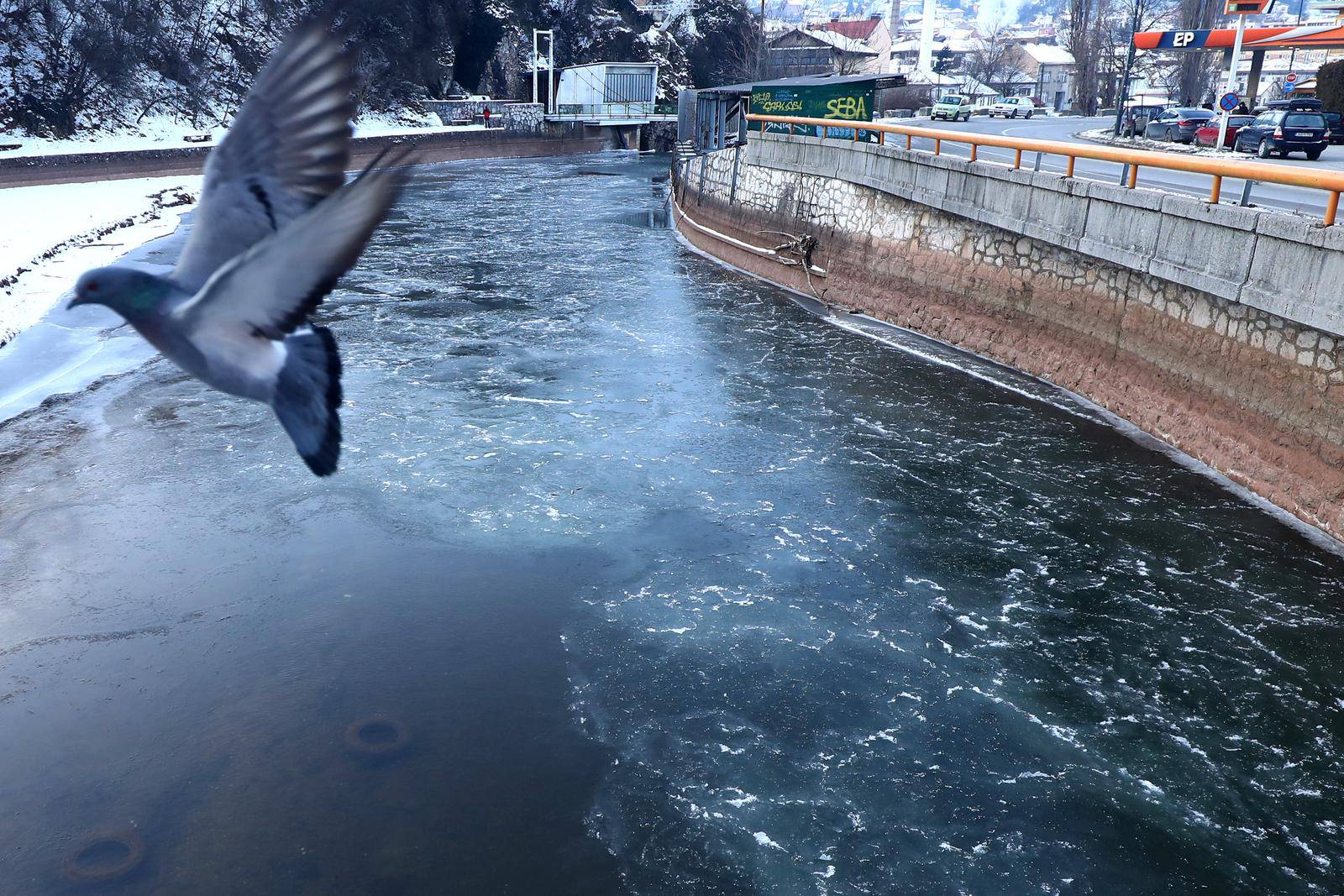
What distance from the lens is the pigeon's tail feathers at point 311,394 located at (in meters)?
3.09

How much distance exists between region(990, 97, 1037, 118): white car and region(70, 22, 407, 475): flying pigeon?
58714mm

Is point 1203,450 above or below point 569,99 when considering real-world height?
below

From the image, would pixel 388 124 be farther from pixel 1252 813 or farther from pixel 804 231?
pixel 1252 813

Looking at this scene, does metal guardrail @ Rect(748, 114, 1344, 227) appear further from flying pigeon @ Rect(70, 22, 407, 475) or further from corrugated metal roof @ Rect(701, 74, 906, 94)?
flying pigeon @ Rect(70, 22, 407, 475)

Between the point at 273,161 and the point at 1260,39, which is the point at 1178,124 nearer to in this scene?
the point at 1260,39

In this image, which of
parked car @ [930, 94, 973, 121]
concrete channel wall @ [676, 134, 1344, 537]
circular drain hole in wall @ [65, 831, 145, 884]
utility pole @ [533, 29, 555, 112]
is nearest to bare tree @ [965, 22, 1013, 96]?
parked car @ [930, 94, 973, 121]

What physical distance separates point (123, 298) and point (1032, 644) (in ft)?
24.1

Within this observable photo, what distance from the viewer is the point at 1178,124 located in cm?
3275

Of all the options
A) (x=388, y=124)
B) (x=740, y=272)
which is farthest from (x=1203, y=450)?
(x=388, y=124)

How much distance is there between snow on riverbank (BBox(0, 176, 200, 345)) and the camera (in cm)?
1827

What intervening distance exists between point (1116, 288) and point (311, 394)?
502 inches

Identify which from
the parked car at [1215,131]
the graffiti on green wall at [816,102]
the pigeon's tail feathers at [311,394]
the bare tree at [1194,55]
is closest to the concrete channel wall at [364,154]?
the graffiti on green wall at [816,102]

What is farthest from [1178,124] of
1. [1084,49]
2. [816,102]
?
[1084,49]

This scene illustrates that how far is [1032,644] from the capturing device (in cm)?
845
